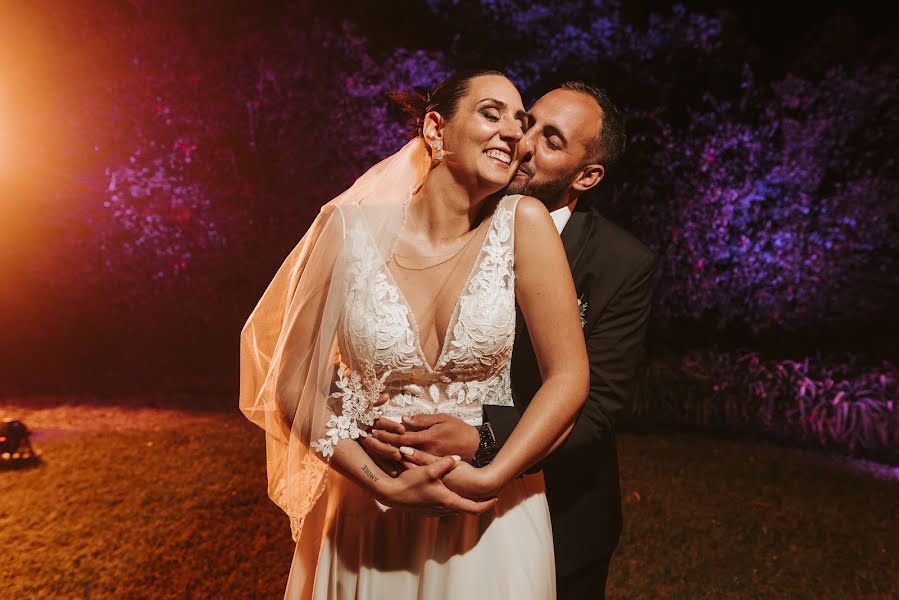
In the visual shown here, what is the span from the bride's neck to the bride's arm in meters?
0.18

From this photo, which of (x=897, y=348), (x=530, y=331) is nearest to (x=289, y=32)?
(x=530, y=331)

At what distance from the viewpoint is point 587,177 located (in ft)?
9.23

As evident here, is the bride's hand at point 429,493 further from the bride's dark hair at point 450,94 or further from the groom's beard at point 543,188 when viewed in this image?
the groom's beard at point 543,188

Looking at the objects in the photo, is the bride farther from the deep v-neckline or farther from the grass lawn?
the grass lawn

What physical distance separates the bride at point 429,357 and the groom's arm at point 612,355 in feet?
0.78

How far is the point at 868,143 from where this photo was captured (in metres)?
7.69

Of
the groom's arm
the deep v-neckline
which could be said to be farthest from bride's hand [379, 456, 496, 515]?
the groom's arm

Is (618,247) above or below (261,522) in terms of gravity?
above

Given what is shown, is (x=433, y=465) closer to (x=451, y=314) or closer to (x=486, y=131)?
(x=451, y=314)

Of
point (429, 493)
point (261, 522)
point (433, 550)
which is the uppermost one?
point (429, 493)

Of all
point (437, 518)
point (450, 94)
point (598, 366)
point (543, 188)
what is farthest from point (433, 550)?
point (543, 188)

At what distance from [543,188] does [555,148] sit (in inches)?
6.7

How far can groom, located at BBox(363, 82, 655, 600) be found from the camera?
1.85 m

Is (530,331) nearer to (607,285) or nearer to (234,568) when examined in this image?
(607,285)
